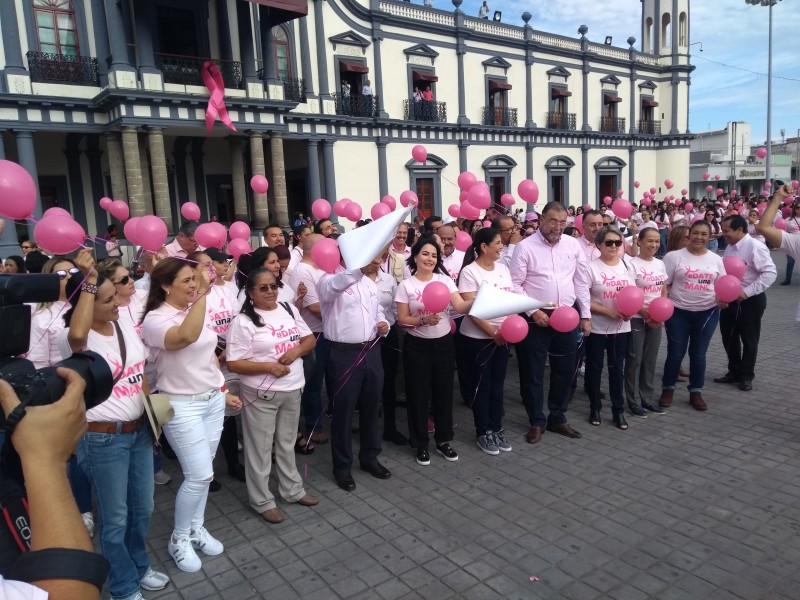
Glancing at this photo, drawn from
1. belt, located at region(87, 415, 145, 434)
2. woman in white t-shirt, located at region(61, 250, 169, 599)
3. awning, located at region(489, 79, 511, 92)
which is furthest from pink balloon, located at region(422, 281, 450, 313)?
awning, located at region(489, 79, 511, 92)

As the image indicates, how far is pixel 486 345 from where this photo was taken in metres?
4.62

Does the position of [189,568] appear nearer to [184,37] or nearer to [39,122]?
[39,122]

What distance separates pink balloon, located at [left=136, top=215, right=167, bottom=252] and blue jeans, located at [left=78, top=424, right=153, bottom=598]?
2.41 meters

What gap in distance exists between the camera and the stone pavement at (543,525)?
9.63 feet

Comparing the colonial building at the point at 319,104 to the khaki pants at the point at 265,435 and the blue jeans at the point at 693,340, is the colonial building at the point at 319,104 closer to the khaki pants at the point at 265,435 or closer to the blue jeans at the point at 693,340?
the khaki pants at the point at 265,435

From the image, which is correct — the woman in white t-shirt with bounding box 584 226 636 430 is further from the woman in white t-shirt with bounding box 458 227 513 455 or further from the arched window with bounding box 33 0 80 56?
the arched window with bounding box 33 0 80 56

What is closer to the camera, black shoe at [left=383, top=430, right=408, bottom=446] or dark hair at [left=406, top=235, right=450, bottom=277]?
dark hair at [left=406, top=235, right=450, bottom=277]

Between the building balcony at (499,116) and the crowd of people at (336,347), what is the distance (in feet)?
62.4

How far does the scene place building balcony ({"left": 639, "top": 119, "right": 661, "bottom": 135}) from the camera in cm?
3008

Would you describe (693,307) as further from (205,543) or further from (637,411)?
(205,543)

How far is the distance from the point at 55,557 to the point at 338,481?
303cm

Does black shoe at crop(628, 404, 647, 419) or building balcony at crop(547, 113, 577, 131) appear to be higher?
building balcony at crop(547, 113, 577, 131)

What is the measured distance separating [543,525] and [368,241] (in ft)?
6.94

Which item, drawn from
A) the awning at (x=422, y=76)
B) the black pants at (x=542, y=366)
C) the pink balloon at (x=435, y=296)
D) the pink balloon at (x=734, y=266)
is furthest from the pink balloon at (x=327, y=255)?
the awning at (x=422, y=76)
